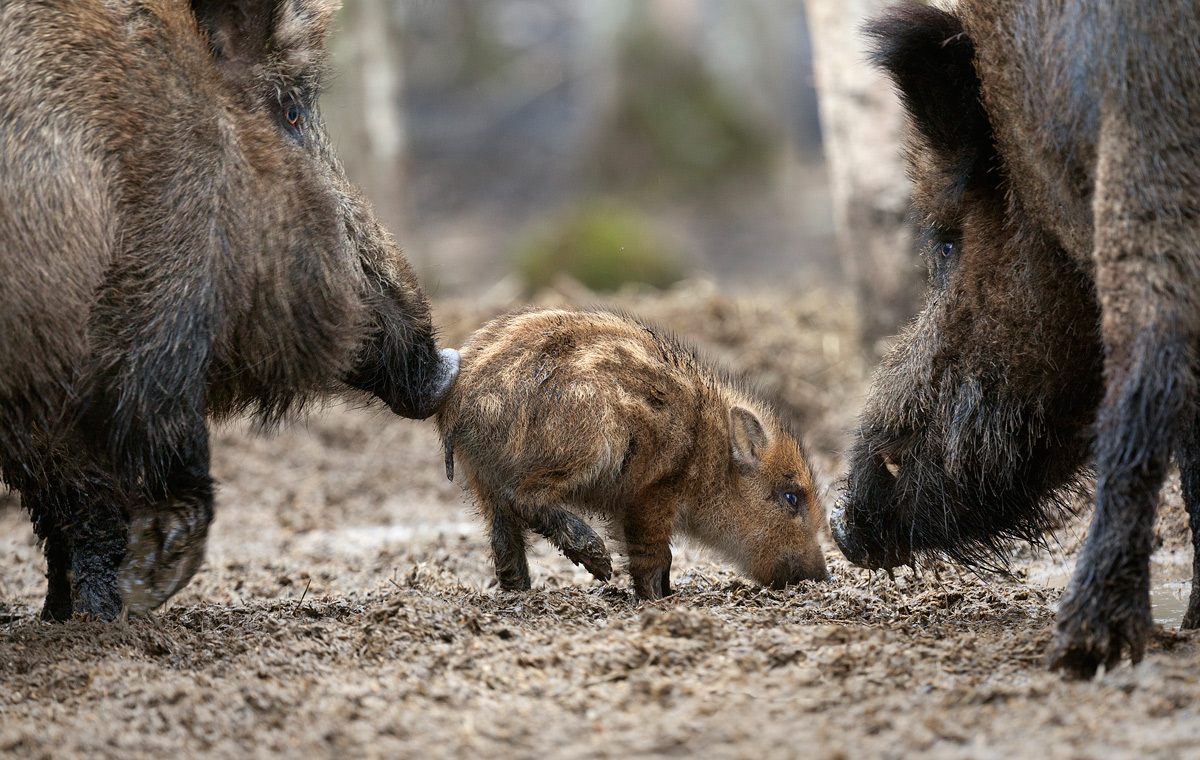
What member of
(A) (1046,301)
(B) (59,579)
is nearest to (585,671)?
(A) (1046,301)

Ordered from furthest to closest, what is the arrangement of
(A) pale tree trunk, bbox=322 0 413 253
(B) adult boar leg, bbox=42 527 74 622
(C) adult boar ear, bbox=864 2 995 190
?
(A) pale tree trunk, bbox=322 0 413 253
(B) adult boar leg, bbox=42 527 74 622
(C) adult boar ear, bbox=864 2 995 190

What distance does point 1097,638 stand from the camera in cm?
287

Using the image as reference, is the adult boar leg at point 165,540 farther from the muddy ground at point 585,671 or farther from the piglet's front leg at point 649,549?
the piglet's front leg at point 649,549

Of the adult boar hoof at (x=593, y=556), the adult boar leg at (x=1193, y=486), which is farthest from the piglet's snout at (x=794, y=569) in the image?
the adult boar leg at (x=1193, y=486)

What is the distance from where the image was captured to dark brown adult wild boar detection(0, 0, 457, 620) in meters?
3.38

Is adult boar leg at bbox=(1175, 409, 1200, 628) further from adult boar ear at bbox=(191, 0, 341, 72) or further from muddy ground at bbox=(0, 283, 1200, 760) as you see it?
adult boar ear at bbox=(191, 0, 341, 72)

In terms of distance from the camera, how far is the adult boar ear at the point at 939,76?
149 inches

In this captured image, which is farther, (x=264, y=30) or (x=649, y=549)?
(x=649, y=549)

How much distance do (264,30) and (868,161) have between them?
4426 mm

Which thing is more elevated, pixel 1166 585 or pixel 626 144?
pixel 626 144

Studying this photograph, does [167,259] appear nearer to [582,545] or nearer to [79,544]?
[79,544]

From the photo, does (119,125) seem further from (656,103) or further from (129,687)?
(656,103)

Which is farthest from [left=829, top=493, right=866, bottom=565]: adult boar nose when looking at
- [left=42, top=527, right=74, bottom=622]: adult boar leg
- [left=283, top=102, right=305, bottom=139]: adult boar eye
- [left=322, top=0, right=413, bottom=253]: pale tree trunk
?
[left=322, top=0, right=413, bottom=253]: pale tree trunk

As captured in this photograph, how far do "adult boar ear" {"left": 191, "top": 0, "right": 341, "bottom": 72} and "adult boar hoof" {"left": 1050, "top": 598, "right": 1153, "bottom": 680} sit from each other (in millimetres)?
2807
